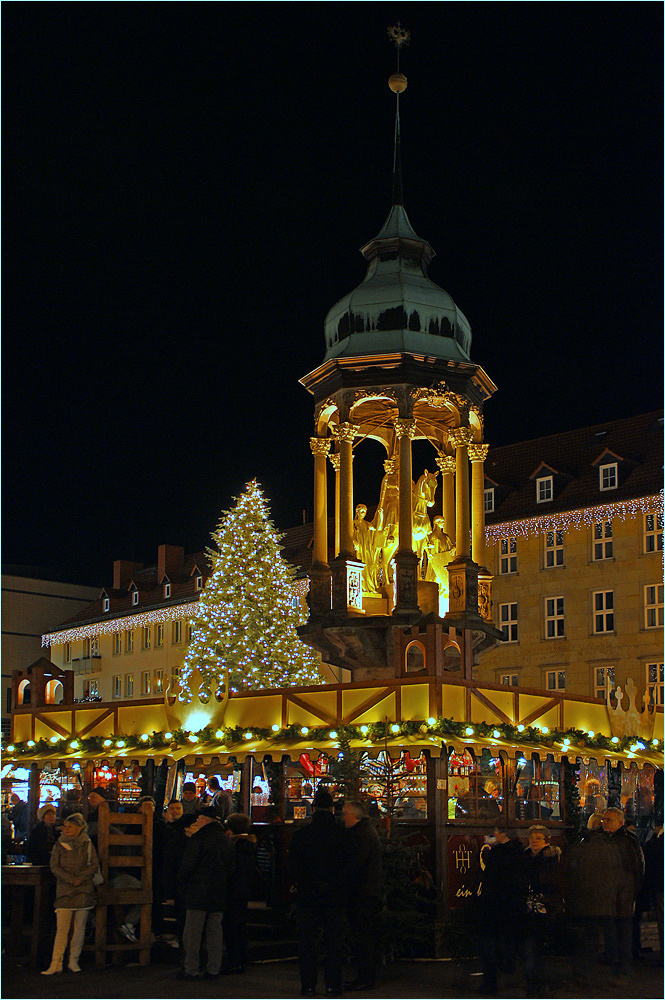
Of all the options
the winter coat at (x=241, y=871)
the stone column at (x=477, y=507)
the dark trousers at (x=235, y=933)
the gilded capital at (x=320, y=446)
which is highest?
the gilded capital at (x=320, y=446)

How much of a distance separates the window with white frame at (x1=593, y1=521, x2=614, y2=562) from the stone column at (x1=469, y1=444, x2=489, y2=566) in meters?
28.7

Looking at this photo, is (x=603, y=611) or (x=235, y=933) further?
(x=603, y=611)

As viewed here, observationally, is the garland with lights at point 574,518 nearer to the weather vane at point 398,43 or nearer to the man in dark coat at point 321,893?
the weather vane at point 398,43

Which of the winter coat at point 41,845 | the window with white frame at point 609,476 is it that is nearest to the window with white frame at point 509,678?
the window with white frame at point 609,476

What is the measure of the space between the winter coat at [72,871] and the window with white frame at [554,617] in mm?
38552

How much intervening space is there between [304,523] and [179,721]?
4957cm

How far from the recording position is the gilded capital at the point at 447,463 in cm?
2195

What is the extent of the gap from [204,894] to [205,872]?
21cm

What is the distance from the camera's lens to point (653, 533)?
47.9 metres

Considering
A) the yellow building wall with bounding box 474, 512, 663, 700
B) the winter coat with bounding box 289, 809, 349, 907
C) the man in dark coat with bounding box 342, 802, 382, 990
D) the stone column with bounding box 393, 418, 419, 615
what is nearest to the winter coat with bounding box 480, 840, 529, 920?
the man in dark coat with bounding box 342, 802, 382, 990

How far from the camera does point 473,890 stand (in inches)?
613

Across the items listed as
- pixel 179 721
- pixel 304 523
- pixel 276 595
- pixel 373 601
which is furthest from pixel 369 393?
pixel 304 523

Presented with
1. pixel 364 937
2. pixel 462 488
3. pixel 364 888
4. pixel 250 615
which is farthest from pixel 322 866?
pixel 250 615

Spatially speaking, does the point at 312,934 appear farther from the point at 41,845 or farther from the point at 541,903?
the point at 41,845
